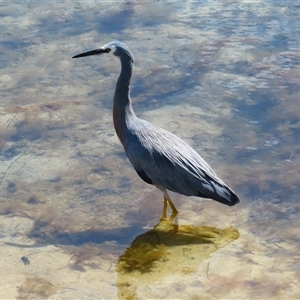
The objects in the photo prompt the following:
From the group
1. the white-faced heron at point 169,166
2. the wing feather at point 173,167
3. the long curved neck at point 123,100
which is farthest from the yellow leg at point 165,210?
the long curved neck at point 123,100

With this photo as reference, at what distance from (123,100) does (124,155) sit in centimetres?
100

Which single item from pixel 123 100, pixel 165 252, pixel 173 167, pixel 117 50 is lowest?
pixel 165 252

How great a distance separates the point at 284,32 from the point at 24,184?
5179mm

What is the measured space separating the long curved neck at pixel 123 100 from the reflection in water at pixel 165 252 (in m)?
1.12

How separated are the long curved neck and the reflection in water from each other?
1.12 metres

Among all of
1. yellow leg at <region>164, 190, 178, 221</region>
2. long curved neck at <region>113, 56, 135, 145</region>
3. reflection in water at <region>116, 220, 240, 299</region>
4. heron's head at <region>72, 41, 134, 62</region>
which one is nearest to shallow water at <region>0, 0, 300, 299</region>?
reflection in water at <region>116, 220, 240, 299</region>

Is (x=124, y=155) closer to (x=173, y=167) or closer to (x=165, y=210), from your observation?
(x=165, y=210)

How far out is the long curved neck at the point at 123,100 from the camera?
7156 mm

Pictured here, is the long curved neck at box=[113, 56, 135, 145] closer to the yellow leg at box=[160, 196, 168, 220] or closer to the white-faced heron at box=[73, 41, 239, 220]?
the white-faced heron at box=[73, 41, 239, 220]

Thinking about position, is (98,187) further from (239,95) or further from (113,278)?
(239,95)

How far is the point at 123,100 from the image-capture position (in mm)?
7203

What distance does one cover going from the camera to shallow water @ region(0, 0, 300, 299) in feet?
20.1

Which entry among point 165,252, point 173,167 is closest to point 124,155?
point 173,167

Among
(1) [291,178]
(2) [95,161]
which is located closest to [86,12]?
(2) [95,161]
